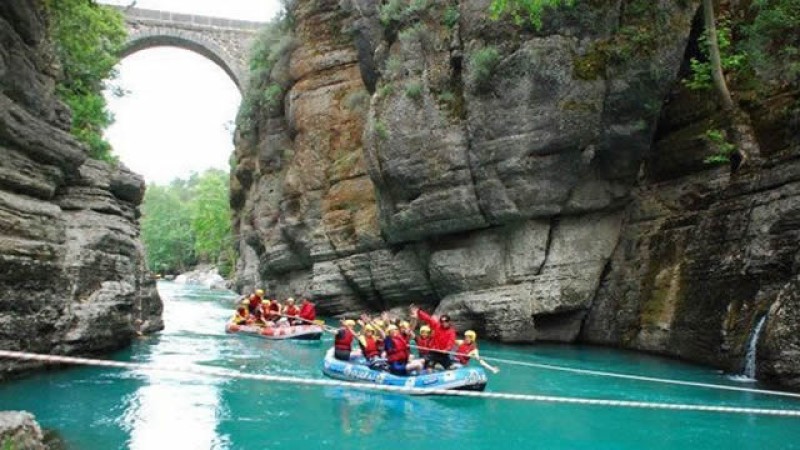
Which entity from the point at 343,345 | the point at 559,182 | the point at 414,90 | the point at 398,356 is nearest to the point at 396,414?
the point at 398,356

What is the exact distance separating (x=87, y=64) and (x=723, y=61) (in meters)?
21.3

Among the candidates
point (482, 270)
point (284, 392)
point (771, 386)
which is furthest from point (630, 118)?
point (284, 392)

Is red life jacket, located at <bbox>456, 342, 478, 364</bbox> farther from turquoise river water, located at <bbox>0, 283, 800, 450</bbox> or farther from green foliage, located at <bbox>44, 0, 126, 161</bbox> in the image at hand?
green foliage, located at <bbox>44, 0, 126, 161</bbox>

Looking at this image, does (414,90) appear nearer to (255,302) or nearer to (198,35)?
(255,302)

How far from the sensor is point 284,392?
12602 mm

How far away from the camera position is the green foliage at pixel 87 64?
20062mm

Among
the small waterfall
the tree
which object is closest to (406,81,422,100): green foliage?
the small waterfall

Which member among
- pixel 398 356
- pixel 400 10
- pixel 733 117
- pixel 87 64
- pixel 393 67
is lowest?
pixel 398 356

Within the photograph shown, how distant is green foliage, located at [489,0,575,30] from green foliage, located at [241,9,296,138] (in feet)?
43.6

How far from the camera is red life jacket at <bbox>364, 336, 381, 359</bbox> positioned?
13.9 metres

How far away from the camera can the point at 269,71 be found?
101 feet

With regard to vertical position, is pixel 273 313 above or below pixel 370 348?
above

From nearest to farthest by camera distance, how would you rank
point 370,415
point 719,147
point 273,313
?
point 370,415 → point 719,147 → point 273,313

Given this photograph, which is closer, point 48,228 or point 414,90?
point 48,228
